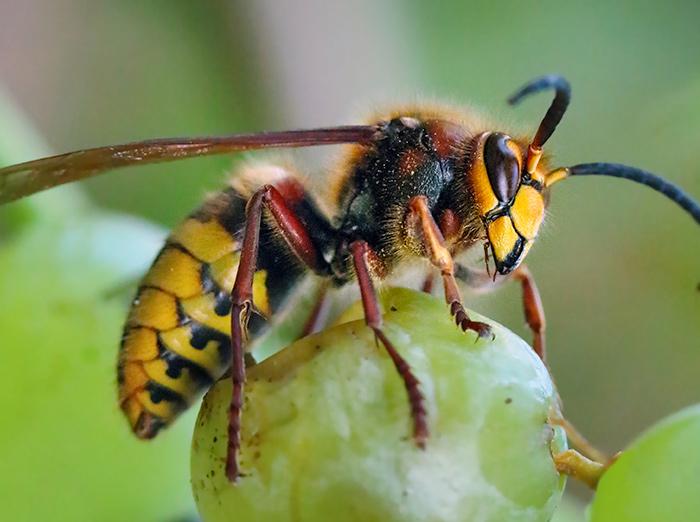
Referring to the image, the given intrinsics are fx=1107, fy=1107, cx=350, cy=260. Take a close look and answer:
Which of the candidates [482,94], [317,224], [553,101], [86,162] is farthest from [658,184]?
[482,94]

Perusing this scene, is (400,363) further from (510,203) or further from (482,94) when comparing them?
(482,94)

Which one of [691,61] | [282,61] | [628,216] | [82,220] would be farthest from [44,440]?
[691,61]

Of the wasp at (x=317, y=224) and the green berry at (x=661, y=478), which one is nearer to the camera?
the green berry at (x=661, y=478)

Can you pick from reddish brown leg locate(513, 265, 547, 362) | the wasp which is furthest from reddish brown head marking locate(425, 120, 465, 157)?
reddish brown leg locate(513, 265, 547, 362)

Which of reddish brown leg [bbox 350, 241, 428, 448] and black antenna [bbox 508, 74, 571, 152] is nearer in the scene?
reddish brown leg [bbox 350, 241, 428, 448]

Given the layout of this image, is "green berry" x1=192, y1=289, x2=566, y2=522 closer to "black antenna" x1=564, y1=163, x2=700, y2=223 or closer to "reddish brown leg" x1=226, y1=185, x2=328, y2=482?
"reddish brown leg" x1=226, y1=185, x2=328, y2=482

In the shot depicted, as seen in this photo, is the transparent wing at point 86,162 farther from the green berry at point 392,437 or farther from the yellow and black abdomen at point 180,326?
the green berry at point 392,437

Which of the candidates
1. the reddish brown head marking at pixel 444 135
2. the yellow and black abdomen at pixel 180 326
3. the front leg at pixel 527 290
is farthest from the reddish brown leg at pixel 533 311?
the yellow and black abdomen at pixel 180 326
